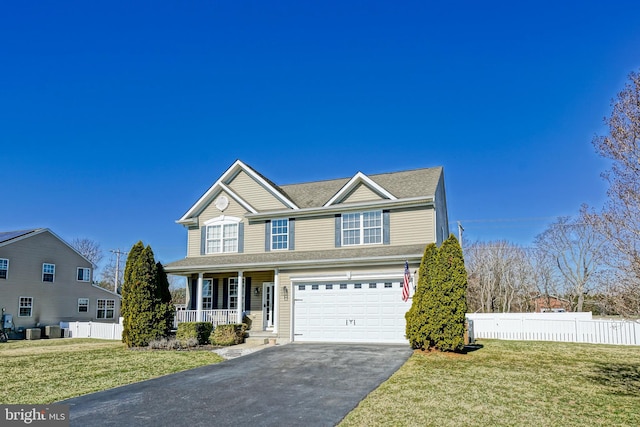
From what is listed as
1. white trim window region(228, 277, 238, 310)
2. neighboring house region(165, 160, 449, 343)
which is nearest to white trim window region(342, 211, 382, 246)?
neighboring house region(165, 160, 449, 343)

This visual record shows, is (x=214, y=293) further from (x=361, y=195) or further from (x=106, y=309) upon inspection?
(x=106, y=309)

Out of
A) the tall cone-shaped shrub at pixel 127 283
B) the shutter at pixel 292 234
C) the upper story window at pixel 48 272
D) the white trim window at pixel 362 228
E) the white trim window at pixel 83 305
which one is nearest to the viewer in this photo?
the tall cone-shaped shrub at pixel 127 283

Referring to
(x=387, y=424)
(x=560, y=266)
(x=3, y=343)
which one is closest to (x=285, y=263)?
(x=387, y=424)

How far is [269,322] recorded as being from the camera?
829 inches

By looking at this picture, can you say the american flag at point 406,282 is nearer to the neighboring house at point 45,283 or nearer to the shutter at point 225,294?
the shutter at point 225,294

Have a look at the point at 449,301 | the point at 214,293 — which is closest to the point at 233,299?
the point at 214,293

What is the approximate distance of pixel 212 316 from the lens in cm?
2033

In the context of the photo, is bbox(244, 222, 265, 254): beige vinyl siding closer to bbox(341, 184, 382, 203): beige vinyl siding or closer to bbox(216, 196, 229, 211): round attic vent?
bbox(216, 196, 229, 211): round attic vent

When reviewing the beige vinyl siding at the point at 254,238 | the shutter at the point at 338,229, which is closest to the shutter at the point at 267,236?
the beige vinyl siding at the point at 254,238

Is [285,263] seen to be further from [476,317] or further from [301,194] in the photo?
[476,317]

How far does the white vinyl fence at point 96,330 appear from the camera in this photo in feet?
81.1

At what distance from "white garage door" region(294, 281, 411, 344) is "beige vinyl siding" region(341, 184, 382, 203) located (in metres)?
3.72

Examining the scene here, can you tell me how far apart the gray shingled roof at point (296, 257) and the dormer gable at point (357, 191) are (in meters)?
2.17

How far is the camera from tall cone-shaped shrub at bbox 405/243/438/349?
14805mm
